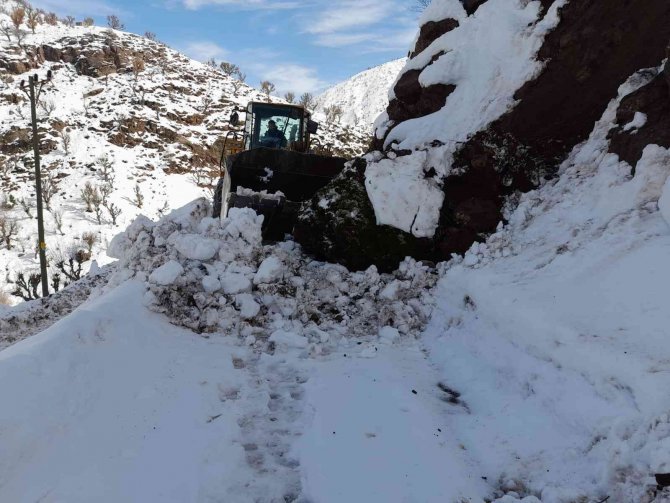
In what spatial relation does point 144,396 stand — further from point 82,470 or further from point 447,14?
point 447,14

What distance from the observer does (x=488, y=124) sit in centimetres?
634

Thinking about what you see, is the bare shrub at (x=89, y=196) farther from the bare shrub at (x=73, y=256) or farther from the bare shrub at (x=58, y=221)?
the bare shrub at (x=73, y=256)

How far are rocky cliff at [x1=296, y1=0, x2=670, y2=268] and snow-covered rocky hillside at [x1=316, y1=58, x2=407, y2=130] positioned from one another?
9759cm

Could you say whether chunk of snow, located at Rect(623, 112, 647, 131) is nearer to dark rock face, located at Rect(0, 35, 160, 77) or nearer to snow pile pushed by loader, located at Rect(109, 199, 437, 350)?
snow pile pushed by loader, located at Rect(109, 199, 437, 350)

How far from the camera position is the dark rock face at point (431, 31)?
26.3 feet

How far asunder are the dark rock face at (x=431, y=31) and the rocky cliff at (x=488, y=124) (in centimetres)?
58

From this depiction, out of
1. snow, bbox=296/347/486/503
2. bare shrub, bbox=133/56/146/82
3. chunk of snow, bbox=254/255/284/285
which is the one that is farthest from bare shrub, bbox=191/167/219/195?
snow, bbox=296/347/486/503

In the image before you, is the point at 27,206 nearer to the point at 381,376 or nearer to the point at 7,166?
the point at 7,166

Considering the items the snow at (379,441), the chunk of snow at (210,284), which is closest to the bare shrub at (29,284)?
the chunk of snow at (210,284)

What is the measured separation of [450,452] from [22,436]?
2586 millimetres

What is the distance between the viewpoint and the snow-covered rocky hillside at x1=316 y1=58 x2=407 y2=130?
10944 centimetres

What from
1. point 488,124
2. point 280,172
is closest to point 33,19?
point 280,172

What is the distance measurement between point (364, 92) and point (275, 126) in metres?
118

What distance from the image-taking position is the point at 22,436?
2.49 metres
